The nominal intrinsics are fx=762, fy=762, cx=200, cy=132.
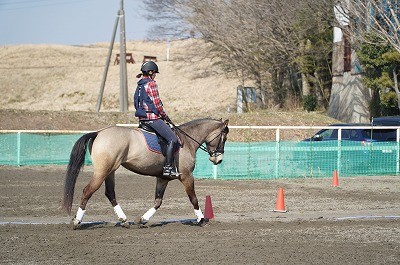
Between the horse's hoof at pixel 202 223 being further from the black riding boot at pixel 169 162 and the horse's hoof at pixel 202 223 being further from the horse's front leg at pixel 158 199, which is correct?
the black riding boot at pixel 169 162

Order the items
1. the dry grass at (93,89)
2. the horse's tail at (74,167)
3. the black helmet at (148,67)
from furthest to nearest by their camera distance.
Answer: the dry grass at (93,89) → the black helmet at (148,67) → the horse's tail at (74,167)

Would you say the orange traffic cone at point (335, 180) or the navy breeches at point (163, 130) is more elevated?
the navy breeches at point (163, 130)

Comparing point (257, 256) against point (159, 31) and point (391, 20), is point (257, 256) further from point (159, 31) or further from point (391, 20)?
point (159, 31)

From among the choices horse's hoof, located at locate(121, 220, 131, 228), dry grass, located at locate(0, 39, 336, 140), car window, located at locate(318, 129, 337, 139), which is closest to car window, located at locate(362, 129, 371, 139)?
car window, located at locate(318, 129, 337, 139)

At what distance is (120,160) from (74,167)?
0.79m

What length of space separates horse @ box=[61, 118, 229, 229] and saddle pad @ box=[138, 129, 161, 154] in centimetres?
6

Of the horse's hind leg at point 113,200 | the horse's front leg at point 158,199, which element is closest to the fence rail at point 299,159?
the horse's front leg at point 158,199

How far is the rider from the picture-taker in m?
13.1

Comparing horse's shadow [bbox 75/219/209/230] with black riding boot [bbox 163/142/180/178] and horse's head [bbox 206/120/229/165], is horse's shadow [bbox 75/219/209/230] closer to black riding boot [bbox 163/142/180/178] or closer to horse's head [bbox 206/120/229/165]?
black riding boot [bbox 163/142/180/178]

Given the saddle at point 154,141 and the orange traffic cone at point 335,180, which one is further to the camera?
the orange traffic cone at point 335,180

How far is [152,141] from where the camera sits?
13219 millimetres

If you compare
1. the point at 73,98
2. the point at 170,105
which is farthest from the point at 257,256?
the point at 73,98

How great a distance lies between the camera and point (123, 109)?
1719 inches

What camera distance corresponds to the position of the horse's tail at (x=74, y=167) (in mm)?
12711
